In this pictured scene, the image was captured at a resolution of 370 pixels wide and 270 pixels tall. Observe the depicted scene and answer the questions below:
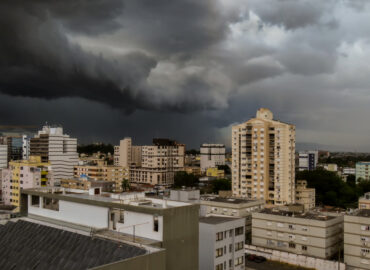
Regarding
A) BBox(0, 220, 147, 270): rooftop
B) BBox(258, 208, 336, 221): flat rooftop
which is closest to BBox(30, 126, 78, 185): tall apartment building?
BBox(258, 208, 336, 221): flat rooftop

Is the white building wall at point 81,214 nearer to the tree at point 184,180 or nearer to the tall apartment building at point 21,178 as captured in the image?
the tall apartment building at point 21,178

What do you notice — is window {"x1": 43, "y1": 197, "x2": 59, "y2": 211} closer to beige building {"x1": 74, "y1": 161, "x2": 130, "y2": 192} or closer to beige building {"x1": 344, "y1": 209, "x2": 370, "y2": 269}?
beige building {"x1": 344, "y1": 209, "x2": 370, "y2": 269}

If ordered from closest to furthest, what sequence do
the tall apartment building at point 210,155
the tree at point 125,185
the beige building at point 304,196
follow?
the beige building at point 304,196 → the tree at point 125,185 → the tall apartment building at point 210,155

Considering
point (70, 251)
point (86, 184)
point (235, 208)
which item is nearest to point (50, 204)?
point (70, 251)

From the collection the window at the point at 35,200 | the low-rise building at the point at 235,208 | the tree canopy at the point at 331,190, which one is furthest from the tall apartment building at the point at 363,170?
the window at the point at 35,200

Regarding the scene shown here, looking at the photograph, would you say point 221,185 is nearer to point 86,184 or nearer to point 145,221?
A: point 86,184

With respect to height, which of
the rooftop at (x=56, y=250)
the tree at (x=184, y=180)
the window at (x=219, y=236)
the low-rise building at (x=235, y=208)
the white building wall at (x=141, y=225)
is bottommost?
the tree at (x=184, y=180)

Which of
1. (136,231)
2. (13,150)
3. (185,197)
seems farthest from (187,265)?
(13,150)
